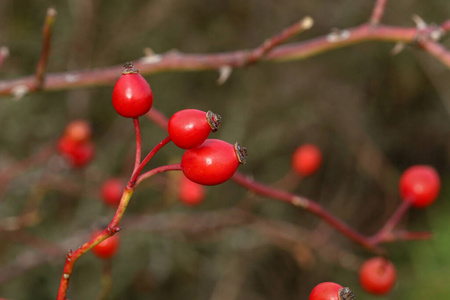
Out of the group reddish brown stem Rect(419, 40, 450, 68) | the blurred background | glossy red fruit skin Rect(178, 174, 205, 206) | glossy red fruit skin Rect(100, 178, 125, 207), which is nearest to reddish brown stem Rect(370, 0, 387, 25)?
reddish brown stem Rect(419, 40, 450, 68)

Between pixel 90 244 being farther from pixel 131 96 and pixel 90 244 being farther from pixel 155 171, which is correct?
pixel 131 96

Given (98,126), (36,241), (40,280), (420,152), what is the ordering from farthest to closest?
1. (420,152)
2. (98,126)
3. (40,280)
4. (36,241)

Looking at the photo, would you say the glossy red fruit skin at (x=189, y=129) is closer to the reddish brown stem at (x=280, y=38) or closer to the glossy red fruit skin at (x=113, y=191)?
the reddish brown stem at (x=280, y=38)

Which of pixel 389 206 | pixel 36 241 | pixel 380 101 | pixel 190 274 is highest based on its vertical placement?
pixel 380 101

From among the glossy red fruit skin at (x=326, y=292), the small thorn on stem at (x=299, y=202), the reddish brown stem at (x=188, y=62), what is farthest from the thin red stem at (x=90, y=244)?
the reddish brown stem at (x=188, y=62)

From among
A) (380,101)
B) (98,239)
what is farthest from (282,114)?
(98,239)

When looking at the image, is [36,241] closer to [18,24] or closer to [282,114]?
[18,24]

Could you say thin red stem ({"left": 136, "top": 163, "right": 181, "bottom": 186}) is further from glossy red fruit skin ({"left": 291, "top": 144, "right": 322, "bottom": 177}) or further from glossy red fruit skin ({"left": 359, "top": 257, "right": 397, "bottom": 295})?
glossy red fruit skin ({"left": 291, "top": 144, "right": 322, "bottom": 177})
